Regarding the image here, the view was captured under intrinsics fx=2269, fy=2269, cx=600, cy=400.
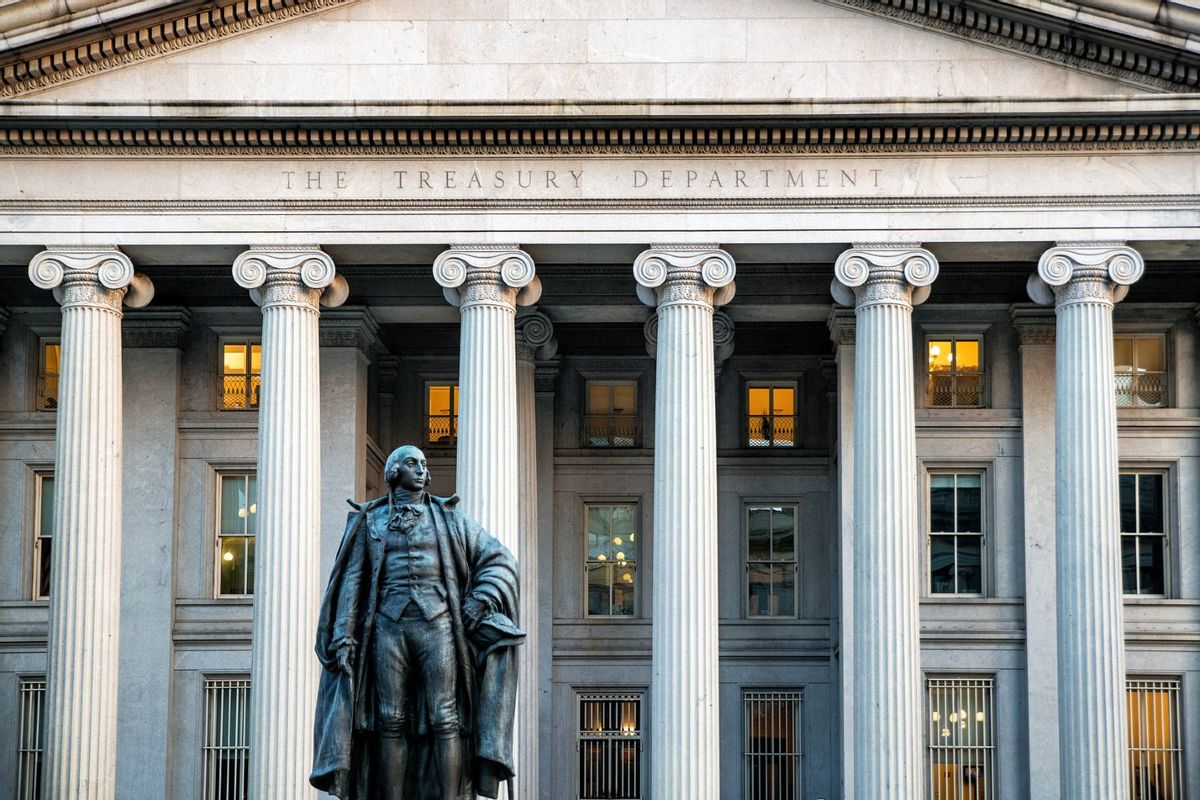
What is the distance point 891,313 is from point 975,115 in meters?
3.55

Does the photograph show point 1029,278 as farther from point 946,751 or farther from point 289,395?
point 289,395

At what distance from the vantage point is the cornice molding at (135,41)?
37938mm

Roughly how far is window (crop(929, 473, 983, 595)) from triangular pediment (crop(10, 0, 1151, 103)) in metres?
8.68

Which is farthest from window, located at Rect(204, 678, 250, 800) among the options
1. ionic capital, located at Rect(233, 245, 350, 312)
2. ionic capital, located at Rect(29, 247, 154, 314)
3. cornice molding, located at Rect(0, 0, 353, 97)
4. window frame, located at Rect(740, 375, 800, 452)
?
cornice molding, located at Rect(0, 0, 353, 97)

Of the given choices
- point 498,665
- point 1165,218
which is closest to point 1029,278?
point 1165,218

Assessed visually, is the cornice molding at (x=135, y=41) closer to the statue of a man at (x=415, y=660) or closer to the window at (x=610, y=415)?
the window at (x=610, y=415)

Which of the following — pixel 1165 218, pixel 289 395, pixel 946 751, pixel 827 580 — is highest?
pixel 1165 218

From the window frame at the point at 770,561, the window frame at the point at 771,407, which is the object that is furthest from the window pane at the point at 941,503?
the window frame at the point at 771,407

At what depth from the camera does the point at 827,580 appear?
1818 inches

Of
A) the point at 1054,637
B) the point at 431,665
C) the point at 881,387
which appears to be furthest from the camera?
the point at 1054,637

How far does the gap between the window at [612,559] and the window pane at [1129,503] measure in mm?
9945

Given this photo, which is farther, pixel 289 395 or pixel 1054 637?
pixel 1054 637

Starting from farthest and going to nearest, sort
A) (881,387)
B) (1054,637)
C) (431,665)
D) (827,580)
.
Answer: (827,580)
(1054,637)
(881,387)
(431,665)

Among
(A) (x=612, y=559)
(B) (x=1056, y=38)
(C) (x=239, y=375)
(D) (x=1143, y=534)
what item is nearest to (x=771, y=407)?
(A) (x=612, y=559)
